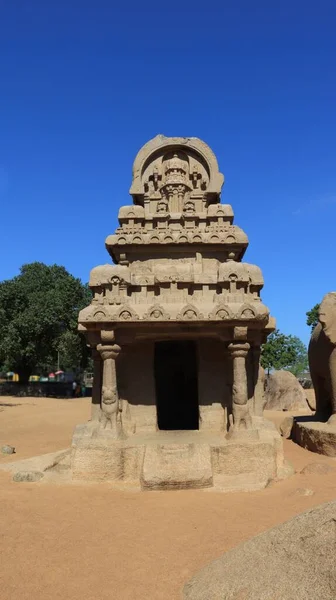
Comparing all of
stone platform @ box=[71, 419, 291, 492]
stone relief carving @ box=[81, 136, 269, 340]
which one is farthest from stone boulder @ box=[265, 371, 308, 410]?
stone platform @ box=[71, 419, 291, 492]

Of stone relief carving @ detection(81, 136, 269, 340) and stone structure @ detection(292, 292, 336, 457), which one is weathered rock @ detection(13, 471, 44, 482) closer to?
stone relief carving @ detection(81, 136, 269, 340)

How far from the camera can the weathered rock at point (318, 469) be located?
27.7 feet

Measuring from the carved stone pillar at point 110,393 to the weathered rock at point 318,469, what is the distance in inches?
150

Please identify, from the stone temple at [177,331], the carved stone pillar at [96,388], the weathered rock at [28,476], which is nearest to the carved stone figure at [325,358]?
the stone temple at [177,331]

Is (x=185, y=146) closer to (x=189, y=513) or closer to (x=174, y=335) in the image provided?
(x=174, y=335)

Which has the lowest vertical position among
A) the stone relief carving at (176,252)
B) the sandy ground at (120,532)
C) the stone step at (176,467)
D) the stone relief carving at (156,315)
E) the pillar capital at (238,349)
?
the sandy ground at (120,532)

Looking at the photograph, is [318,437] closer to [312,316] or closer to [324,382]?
[324,382]

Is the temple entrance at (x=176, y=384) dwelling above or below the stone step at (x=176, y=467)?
above

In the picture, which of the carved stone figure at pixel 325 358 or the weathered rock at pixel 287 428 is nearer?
the carved stone figure at pixel 325 358

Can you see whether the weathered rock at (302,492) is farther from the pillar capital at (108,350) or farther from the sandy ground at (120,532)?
the pillar capital at (108,350)

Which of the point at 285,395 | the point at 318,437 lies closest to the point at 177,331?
the point at 318,437

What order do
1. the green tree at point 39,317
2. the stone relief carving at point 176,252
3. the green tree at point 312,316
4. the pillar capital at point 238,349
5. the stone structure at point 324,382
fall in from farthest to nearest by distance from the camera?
the green tree at point 312,316 → the green tree at point 39,317 → the stone structure at point 324,382 → the pillar capital at point 238,349 → the stone relief carving at point 176,252

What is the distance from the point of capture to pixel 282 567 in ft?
11.8

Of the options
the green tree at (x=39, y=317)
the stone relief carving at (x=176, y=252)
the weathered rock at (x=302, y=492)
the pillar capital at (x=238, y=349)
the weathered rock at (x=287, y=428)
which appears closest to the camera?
the weathered rock at (x=302, y=492)
